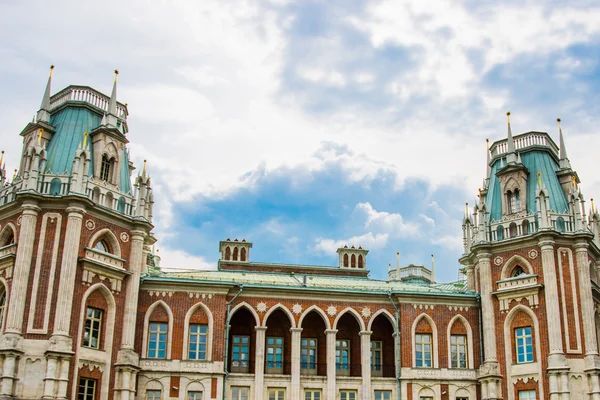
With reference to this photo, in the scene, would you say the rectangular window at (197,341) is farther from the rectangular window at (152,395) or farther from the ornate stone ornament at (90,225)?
the ornate stone ornament at (90,225)

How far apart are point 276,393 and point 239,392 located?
7.99 ft

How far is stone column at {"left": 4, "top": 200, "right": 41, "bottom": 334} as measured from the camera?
40438 mm

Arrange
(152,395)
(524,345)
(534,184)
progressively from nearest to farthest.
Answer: (152,395)
(524,345)
(534,184)

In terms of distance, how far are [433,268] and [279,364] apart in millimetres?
31431

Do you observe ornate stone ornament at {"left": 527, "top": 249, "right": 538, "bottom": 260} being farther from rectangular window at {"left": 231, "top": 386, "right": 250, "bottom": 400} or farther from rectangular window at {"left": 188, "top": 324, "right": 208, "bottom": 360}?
rectangular window at {"left": 188, "top": 324, "right": 208, "bottom": 360}

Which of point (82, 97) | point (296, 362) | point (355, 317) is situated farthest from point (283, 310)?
point (82, 97)

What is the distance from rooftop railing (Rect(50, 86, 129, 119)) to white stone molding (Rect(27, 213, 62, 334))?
375 inches

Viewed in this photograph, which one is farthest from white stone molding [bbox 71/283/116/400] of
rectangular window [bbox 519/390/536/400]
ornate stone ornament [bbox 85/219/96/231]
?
rectangular window [bbox 519/390/536/400]

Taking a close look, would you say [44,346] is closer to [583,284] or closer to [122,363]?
[122,363]

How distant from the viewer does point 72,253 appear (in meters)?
42.4

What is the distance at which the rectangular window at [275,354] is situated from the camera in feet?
161

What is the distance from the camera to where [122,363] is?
141ft

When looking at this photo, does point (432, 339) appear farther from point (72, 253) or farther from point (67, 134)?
point (67, 134)

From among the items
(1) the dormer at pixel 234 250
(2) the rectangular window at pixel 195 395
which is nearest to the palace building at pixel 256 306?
(2) the rectangular window at pixel 195 395
